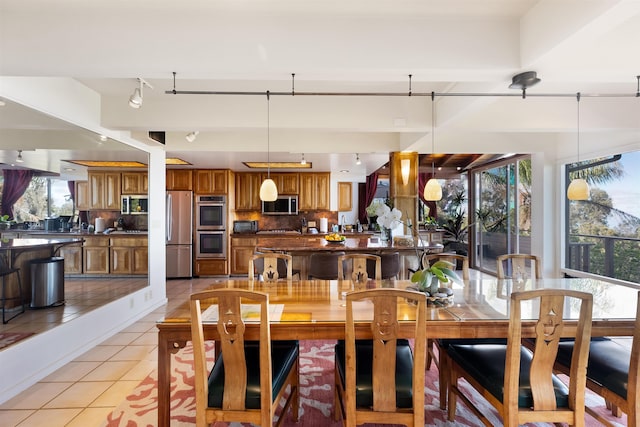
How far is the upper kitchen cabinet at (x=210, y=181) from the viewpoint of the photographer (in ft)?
20.7

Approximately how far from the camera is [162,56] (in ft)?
6.51

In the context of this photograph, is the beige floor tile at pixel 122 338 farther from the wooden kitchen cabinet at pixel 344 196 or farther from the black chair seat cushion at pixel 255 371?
the wooden kitchen cabinet at pixel 344 196

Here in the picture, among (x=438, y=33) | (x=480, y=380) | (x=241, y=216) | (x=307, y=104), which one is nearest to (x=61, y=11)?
(x=307, y=104)

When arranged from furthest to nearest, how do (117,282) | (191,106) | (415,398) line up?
1. (117,282)
2. (191,106)
3. (415,398)

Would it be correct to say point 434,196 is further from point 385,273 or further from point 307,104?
point 307,104

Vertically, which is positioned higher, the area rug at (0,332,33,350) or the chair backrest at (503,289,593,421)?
the chair backrest at (503,289,593,421)

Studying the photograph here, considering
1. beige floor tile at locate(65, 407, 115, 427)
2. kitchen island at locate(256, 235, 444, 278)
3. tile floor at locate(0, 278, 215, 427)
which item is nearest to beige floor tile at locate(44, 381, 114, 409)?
tile floor at locate(0, 278, 215, 427)

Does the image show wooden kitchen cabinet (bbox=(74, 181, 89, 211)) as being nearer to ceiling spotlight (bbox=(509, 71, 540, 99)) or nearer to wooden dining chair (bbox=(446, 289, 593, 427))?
wooden dining chair (bbox=(446, 289, 593, 427))

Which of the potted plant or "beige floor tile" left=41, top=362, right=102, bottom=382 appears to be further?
"beige floor tile" left=41, top=362, right=102, bottom=382

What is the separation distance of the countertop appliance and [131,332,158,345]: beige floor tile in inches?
141

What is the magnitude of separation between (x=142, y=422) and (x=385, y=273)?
2630 mm

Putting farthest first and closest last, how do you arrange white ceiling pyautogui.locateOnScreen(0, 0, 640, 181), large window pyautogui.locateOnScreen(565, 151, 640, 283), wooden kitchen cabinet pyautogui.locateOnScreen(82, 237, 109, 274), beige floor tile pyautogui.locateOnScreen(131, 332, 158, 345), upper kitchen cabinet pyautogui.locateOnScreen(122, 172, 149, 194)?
1. upper kitchen cabinet pyautogui.locateOnScreen(122, 172, 149, 194)
2. large window pyautogui.locateOnScreen(565, 151, 640, 283)
3. wooden kitchen cabinet pyautogui.locateOnScreen(82, 237, 109, 274)
4. beige floor tile pyautogui.locateOnScreen(131, 332, 158, 345)
5. white ceiling pyautogui.locateOnScreen(0, 0, 640, 181)

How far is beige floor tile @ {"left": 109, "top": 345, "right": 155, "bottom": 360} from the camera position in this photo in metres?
2.89

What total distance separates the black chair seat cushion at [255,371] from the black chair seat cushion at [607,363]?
1677 millimetres
